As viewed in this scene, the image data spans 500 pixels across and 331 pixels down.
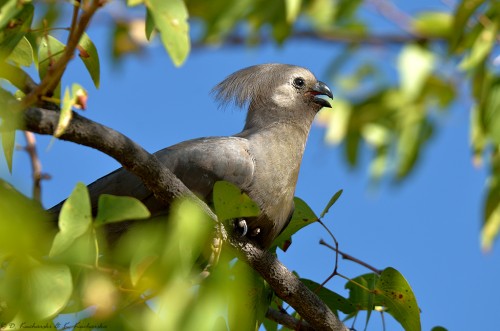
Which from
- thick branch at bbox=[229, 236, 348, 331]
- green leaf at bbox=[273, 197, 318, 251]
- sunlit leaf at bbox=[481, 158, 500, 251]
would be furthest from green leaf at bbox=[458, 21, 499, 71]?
thick branch at bbox=[229, 236, 348, 331]

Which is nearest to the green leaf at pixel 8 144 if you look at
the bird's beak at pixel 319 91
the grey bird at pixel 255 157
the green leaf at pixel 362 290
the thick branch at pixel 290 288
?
the thick branch at pixel 290 288

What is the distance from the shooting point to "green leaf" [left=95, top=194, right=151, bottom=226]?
179cm

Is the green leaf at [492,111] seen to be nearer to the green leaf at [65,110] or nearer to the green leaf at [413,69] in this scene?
the green leaf at [413,69]

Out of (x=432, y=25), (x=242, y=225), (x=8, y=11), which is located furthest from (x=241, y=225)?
(x=8, y=11)

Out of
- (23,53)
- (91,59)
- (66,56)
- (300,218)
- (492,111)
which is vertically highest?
(492,111)

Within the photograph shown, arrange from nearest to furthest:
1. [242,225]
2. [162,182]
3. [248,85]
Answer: [162,182]
[242,225]
[248,85]

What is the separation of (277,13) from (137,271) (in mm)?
1654

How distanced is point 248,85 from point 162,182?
2.16 metres

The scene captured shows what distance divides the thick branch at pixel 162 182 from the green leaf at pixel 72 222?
37 centimetres

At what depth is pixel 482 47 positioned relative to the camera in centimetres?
300

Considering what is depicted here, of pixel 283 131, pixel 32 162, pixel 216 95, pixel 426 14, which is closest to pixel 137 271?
pixel 32 162

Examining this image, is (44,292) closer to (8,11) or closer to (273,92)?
(8,11)

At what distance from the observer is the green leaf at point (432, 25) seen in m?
3.32

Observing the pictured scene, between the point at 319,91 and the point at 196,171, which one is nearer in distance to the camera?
the point at 196,171
